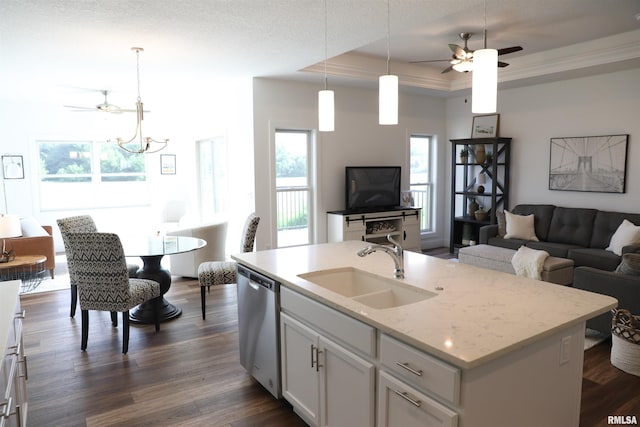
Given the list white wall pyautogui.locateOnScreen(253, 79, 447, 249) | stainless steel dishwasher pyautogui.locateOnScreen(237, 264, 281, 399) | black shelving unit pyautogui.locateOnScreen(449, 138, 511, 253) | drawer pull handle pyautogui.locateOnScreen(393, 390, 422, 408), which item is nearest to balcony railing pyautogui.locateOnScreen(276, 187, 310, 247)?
white wall pyautogui.locateOnScreen(253, 79, 447, 249)

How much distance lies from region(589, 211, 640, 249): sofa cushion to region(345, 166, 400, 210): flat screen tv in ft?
8.86

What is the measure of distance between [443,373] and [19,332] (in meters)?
2.08

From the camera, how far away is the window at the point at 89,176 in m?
7.75

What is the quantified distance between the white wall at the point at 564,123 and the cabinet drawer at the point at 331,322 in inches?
196

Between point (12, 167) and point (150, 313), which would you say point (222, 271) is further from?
point (12, 167)

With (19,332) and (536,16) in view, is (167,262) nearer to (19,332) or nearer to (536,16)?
(19,332)

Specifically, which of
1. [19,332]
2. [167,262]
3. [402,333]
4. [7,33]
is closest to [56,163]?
[167,262]

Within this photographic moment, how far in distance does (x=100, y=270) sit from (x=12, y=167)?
5.21m

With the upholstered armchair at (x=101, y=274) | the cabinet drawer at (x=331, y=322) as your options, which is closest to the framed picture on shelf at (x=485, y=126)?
the cabinet drawer at (x=331, y=322)

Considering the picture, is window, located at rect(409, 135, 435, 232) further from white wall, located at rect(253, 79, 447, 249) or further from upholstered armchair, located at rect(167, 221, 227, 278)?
upholstered armchair, located at rect(167, 221, 227, 278)

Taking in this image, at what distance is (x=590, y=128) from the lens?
5.75m

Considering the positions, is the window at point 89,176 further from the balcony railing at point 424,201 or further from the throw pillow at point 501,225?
the throw pillow at point 501,225

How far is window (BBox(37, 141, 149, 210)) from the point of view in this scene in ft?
25.4

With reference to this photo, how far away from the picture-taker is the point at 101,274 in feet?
11.4
